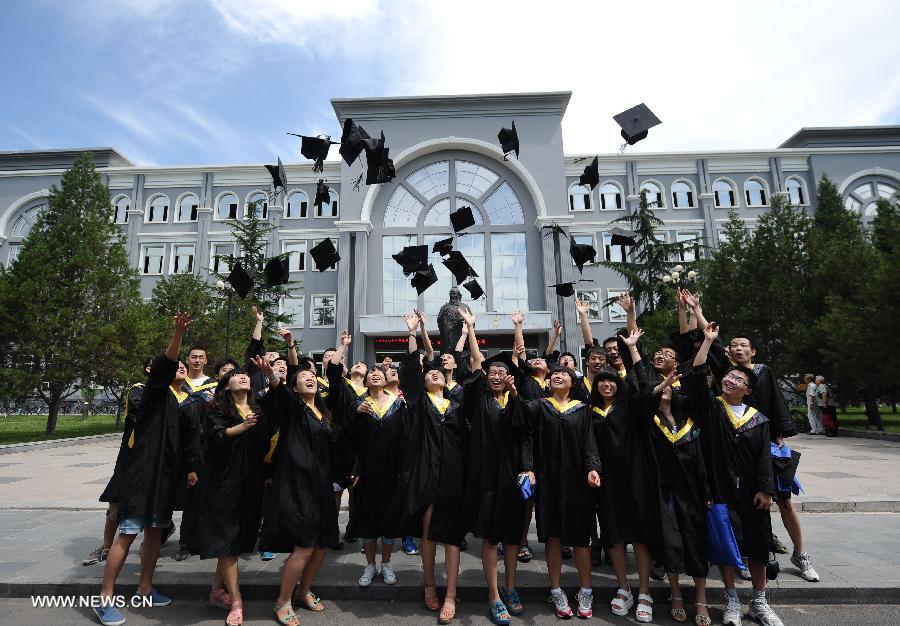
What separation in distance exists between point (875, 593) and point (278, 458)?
5211 millimetres

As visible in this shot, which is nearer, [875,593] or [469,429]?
[875,593]

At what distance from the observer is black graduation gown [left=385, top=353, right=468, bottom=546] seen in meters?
4.51

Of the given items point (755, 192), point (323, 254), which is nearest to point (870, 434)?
point (323, 254)

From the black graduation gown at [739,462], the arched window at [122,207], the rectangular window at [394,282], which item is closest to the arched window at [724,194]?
the rectangular window at [394,282]

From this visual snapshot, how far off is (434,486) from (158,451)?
242 cm

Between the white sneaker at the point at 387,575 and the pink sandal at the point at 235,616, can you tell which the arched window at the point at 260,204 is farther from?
the pink sandal at the point at 235,616

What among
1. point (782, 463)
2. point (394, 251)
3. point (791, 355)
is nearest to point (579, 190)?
point (394, 251)

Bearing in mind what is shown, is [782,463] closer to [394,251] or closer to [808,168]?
[394,251]

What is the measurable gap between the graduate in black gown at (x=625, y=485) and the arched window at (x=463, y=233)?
2613 cm

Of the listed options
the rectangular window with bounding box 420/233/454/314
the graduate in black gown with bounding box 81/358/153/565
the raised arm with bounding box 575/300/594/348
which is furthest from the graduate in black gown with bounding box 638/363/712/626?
the rectangular window with bounding box 420/233/454/314

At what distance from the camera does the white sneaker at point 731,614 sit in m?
4.11

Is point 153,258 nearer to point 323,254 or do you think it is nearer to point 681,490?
point 323,254

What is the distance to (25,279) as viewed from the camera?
1909 cm

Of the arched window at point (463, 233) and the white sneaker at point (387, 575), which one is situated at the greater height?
the arched window at point (463, 233)
